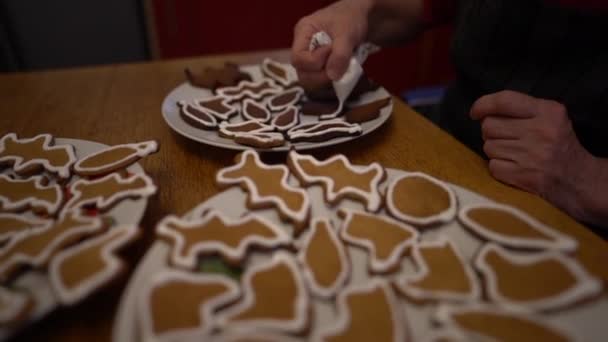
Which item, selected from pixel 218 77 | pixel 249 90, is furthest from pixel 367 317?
pixel 218 77

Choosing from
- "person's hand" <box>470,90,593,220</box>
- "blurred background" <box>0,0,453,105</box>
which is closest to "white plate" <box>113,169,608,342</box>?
"person's hand" <box>470,90,593,220</box>

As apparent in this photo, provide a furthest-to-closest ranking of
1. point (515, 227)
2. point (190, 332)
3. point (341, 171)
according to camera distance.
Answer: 1. point (341, 171)
2. point (515, 227)
3. point (190, 332)

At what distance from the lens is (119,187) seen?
2.17 feet

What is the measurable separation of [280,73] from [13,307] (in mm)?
974

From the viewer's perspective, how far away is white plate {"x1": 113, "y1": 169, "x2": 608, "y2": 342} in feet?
1.53

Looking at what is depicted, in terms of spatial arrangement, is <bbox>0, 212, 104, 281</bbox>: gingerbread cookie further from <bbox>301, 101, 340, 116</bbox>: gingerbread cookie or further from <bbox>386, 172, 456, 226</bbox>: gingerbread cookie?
<bbox>301, 101, 340, 116</bbox>: gingerbread cookie

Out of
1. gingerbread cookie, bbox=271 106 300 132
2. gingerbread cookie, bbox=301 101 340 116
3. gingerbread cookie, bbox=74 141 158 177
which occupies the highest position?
gingerbread cookie, bbox=74 141 158 177

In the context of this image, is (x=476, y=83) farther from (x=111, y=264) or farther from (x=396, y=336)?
(x=111, y=264)

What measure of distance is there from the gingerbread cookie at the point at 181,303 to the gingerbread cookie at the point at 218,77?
0.77 metres

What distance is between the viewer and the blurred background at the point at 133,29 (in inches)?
97.8

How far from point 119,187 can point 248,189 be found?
0.21 meters

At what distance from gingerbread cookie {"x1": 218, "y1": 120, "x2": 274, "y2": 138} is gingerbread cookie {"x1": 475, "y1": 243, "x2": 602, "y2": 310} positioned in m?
0.53

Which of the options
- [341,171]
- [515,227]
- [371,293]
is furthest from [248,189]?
[515,227]

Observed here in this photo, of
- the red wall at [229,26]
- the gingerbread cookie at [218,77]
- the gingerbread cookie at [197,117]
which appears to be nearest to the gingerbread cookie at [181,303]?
the gingerbread cookie at [197,117]
